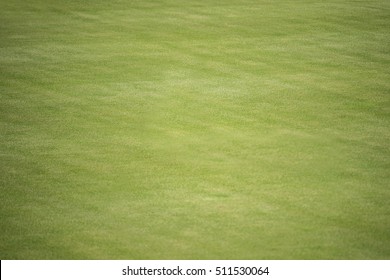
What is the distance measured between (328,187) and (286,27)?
6.61m

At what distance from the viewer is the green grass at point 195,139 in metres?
5.51

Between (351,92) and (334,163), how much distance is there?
7.82 feet

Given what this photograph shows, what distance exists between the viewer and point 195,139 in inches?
296

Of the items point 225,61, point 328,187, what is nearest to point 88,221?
point 328,187

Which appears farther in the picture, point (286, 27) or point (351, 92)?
point (286, 27)

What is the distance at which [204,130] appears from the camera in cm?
777

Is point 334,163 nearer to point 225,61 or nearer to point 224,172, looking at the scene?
point 224,172

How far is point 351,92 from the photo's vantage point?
9016 mm

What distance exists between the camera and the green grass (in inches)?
217
